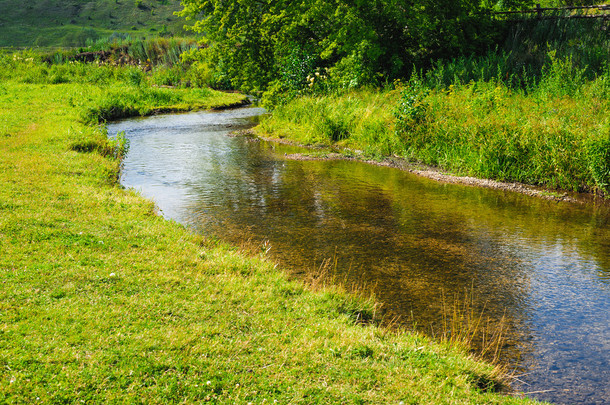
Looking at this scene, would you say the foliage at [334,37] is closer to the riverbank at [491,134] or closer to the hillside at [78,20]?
the riverbank at [491,134]

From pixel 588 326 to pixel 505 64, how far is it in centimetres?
1480

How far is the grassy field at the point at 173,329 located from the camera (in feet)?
13.4

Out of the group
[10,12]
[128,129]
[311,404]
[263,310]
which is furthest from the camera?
[10,12]

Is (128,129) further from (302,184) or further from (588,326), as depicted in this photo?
(588,326)

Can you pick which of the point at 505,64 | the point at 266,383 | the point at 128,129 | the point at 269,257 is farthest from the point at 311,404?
the point at 128,129

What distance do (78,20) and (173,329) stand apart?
102976 mm

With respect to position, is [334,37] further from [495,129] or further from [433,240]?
[433,240]

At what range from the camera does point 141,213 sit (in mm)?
8586

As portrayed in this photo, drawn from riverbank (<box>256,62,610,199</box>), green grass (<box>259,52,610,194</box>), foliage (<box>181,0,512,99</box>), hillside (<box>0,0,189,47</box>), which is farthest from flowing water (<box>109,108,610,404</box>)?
hillside (<box>0,0,189,47</box>)

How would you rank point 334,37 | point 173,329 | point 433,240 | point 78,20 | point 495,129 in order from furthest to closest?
point 78,20
point 334,37
point 495,129
point 433,240
point 173,329

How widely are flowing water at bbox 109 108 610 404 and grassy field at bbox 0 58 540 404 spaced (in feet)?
3.20

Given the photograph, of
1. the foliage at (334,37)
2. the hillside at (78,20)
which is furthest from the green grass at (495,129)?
the hillside at (78,20)

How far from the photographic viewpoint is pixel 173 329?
4824 millimetres

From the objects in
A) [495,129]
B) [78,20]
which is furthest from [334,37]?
[78,20]
